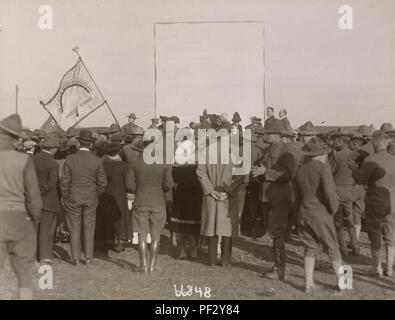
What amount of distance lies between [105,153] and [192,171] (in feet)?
6.29

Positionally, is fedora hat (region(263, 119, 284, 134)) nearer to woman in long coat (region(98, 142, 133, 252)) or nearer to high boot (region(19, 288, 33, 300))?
woman in long coat (region(98, 142, 133, 252))

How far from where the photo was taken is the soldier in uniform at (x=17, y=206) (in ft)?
21.3

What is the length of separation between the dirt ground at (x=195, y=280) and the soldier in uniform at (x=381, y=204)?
0.41 meters

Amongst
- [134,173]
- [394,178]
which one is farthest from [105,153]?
[394,178]

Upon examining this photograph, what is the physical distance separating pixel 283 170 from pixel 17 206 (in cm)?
404

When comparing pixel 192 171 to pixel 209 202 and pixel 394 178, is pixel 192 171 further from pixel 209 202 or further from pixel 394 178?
pixel 394 178

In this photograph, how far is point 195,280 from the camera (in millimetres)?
8531

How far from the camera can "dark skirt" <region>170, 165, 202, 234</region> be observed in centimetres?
981

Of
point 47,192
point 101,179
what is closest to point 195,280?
point 101,179

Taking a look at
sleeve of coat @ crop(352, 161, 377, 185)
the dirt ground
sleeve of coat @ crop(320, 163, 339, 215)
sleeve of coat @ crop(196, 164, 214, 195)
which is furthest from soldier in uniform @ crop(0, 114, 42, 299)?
sleeve of coat @ crop(352, 161, 377, 185)

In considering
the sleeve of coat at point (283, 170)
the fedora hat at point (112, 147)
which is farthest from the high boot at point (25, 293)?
→ the fedora hat at point (112, 147)

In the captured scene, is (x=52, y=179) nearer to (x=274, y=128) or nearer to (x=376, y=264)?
(x=274, y=128)

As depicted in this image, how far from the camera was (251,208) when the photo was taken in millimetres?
11969

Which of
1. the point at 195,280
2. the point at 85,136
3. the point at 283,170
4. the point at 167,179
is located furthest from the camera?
the point at 85,136
